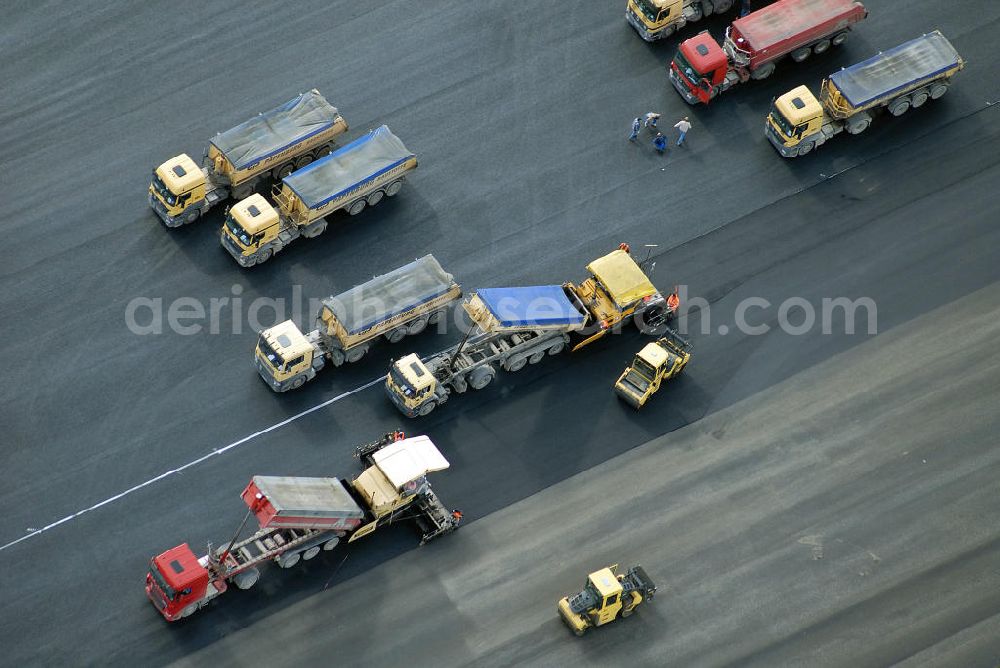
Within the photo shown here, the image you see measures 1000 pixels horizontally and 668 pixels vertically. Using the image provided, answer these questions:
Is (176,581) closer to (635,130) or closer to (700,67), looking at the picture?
(635,130)

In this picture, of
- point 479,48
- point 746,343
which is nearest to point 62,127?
point 479,48

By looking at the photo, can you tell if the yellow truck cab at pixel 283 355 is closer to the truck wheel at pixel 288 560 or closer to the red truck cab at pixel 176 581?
the truck wheel at pixel 288 560

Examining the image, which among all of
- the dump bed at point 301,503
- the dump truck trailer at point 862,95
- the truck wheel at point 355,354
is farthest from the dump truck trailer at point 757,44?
the dump bed at point 301,503

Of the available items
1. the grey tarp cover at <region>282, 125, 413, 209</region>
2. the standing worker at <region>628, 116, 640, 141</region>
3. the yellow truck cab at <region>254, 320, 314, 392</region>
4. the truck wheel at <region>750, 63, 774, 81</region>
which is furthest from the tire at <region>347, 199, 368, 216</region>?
the truck wheel at <region>750, 63, 774, 81</region>

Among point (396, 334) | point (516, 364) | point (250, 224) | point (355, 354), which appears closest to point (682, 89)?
point (516, 364)

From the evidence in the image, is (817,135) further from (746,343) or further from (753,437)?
(753,437)

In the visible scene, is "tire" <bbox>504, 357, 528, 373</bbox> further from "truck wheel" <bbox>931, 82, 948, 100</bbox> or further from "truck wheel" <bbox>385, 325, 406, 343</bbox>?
"truck wheel" <bbox>931, 82, 948, 100</bbox>
